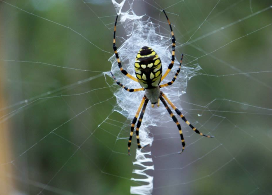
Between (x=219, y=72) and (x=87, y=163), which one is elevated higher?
(x=219, y=72)

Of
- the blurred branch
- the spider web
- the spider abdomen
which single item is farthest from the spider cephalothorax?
the blurred branch

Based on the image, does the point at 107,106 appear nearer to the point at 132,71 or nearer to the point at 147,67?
the point at 132,71

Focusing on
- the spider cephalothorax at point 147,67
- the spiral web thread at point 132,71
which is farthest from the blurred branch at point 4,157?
the spider cephalothorax at point 147,67

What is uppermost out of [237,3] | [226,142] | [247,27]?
[237,3]

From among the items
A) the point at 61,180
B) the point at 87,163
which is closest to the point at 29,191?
the point at 61,180

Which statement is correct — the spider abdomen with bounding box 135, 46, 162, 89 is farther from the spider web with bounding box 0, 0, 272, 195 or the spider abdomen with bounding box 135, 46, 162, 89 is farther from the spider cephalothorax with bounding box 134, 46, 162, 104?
the spider web with bounding box 0, 0, 272, 195

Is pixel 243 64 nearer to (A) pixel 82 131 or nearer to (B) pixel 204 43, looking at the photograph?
(B) pixel 204 43
